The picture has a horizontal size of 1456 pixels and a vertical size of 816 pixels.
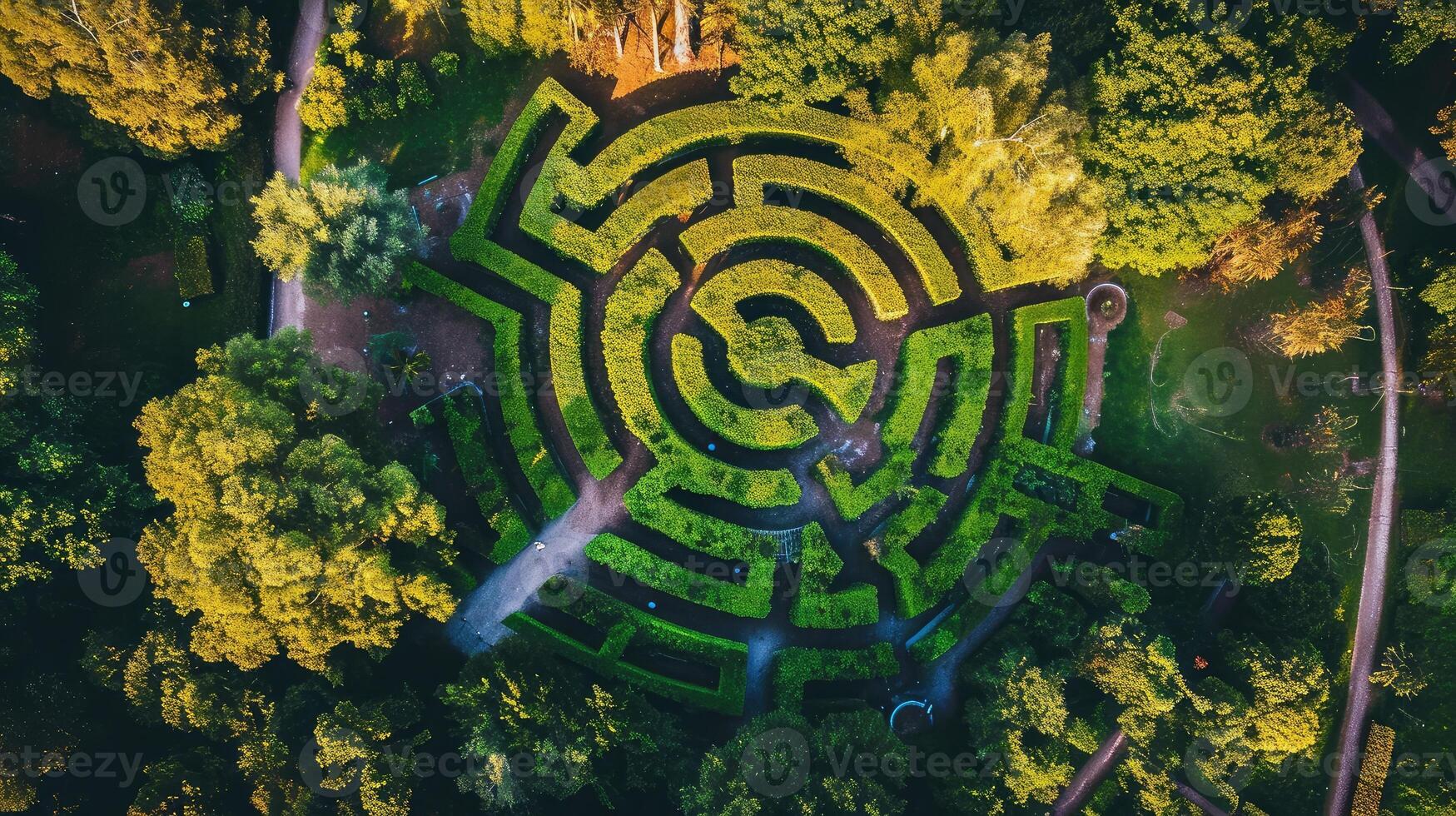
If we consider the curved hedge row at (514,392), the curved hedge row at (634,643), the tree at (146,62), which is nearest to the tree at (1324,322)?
the curved hedge row at (634,643)

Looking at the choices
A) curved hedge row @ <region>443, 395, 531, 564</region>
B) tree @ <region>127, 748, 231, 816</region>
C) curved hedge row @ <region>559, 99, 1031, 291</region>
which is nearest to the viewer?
tree @ <region>127, 748, 231, 816</region>

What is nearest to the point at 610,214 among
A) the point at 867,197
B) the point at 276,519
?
the point at 867,197

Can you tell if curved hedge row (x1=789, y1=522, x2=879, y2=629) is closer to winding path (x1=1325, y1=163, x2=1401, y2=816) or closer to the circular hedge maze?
the circular hedge maze

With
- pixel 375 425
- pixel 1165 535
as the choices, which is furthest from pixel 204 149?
pixel 1165 535

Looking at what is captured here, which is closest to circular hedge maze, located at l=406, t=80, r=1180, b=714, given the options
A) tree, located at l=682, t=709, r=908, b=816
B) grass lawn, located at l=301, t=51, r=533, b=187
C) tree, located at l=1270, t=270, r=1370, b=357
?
grass lawn, located at l=301, t=51, r=533, b=187

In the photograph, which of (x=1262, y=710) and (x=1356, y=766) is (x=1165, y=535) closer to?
(x=1262, y=710)

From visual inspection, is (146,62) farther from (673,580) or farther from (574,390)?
(673,580)
